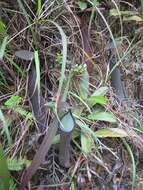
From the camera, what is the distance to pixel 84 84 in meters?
1.49

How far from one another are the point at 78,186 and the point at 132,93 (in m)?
0.52

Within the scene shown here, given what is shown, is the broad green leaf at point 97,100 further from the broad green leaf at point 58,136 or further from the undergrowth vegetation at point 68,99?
the broad green leaf at point 58,136

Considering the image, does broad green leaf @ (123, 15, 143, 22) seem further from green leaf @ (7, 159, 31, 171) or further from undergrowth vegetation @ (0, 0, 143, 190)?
green leaf @ (7, 159, 31, 171)

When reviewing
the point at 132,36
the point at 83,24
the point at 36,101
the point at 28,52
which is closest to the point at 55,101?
the point at 36,101

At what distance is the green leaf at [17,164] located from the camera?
1281mm

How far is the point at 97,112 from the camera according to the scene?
4.71ft

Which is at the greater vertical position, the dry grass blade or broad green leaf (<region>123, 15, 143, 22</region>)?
broad green leaf (<region>123, 15, 143, 22</region>)

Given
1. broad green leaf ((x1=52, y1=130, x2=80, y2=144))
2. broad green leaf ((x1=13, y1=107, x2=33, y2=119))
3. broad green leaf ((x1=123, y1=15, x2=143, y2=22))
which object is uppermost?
broad green leaf ((x1=123, y1=15, x2=143, y2=22))

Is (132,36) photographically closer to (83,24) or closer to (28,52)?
(83,24)

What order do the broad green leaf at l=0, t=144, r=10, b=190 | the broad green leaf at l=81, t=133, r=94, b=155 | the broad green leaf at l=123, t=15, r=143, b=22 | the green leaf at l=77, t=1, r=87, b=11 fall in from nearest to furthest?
the broad green leaf at l=0, t=144, r=10, b=190
the broad green leaf at l=81, t=133, r=94, b=155
the green leaf at l=77, t=1, r=87, b=11
the broad green leaf at l=123, t=15, r=143, b=22

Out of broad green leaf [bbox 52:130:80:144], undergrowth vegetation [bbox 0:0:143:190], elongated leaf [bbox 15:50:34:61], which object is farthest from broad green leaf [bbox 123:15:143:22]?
broad green leaf [bbox 52:130:80:144]

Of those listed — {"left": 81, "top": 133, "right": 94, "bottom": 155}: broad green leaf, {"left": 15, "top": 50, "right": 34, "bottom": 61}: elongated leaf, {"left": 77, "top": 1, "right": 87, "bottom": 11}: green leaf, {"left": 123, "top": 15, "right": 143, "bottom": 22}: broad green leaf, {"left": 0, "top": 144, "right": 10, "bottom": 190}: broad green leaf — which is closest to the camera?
{"left": 0, "top": 144, "right": 10, "bottom": 190}: broad green leaf

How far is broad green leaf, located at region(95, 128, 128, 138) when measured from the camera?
4.58 feet

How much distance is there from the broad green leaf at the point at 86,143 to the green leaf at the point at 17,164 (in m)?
0.19
